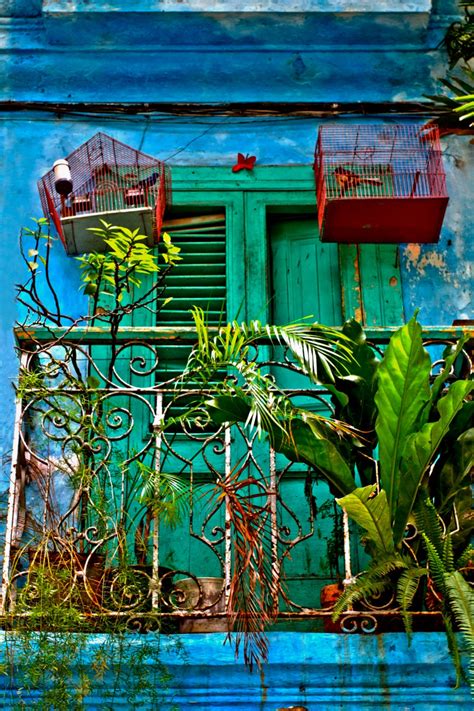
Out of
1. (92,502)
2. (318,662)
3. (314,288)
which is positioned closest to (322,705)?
(318,662)

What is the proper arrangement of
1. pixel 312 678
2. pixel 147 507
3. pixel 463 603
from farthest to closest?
pixel 147 507
pixel 312 678
pixel 463 603

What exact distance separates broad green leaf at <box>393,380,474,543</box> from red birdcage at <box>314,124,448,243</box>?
5.79ft

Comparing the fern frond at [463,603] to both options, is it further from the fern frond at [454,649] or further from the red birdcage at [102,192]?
the red birdcage at [102,192]

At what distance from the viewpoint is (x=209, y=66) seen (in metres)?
8.34

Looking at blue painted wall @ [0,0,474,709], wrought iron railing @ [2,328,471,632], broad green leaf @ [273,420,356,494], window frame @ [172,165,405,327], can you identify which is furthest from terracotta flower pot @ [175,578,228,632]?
blue painted wall @ [0,0,474,709]

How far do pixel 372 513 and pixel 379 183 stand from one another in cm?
248

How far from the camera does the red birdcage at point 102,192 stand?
7.33 meters

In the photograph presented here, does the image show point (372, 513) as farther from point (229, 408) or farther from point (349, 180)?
point (349, 180)

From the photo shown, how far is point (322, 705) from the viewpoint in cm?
560

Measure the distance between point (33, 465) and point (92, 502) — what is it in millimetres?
499

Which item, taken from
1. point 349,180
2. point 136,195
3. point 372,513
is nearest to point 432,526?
point 372,513

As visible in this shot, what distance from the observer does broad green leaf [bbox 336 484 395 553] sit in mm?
5496

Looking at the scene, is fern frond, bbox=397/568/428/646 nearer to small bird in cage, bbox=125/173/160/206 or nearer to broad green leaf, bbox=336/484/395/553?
broad green leaf, bbox=336/484/395/553

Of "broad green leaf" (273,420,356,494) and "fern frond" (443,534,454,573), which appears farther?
"broad green leaf" (273,420,356,494)
